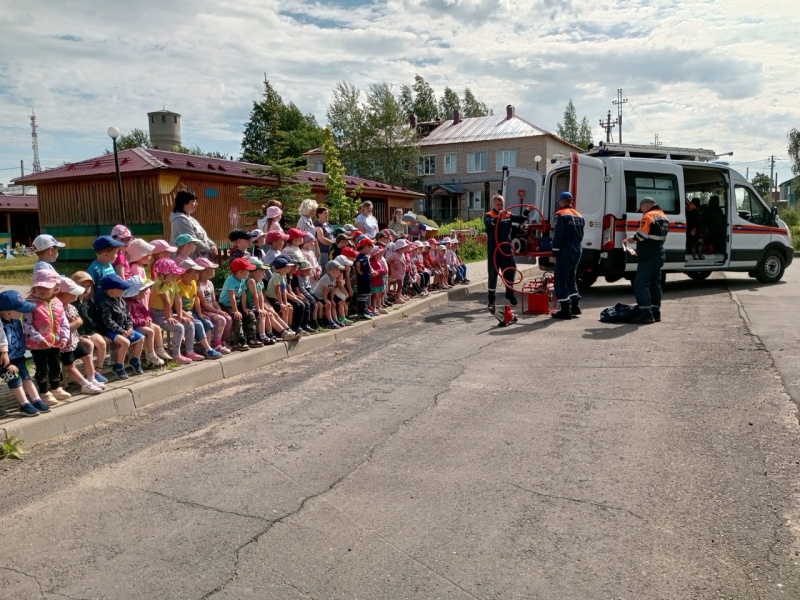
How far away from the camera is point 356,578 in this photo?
3.12m

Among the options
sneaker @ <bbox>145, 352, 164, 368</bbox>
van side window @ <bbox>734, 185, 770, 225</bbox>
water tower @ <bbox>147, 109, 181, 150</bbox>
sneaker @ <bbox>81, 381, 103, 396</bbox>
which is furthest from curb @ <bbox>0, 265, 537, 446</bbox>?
water tower @ <bbox>147, 109, 181, 150</bbox>

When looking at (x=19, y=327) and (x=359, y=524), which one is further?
(x=19, y=327)

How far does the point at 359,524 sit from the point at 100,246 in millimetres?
4378

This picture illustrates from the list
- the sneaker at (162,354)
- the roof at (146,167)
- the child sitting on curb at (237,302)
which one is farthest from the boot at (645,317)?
the roof at (146,167)

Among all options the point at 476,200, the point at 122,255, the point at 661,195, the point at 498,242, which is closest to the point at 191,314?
the point at 122,255

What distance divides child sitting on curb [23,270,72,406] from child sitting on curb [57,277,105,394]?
0.25ft

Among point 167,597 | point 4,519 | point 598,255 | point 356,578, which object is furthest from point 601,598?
point 598,255

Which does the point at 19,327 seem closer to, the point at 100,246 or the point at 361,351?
the point at 100,246

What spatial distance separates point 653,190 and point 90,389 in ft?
35.2

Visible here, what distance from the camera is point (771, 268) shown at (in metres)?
14.4

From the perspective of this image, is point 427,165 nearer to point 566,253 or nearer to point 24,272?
point 24,272

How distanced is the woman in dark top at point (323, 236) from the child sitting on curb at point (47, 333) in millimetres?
4965

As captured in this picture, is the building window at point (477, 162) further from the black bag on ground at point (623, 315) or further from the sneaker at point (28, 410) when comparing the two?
the sneaker at point (28, 410)

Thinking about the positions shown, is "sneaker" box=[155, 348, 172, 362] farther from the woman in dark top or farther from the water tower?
the water tower
